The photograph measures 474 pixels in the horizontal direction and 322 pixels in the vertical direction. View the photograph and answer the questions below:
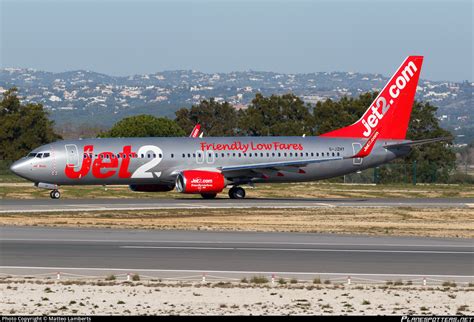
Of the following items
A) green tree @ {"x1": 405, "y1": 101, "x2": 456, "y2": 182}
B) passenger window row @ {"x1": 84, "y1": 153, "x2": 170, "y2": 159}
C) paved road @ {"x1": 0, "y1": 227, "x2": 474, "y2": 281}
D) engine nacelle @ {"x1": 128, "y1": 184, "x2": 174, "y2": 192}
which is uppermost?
green tree @ {"x1": 405, "y1": 101, "x2": 456, "y2": 182}

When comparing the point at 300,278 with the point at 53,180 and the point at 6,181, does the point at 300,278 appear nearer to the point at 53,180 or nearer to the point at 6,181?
the point at 53,180

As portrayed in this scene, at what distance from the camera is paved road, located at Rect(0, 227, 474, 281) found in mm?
27684

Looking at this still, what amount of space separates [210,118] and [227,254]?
121755mm

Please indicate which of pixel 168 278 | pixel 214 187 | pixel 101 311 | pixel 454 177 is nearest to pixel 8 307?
pixel 101 311

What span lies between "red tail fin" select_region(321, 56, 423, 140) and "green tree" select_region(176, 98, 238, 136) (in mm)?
71936

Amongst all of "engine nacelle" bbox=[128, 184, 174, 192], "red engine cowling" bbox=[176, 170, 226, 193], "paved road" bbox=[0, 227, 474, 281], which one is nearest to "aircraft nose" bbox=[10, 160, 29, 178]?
"engine nacelle" bbox=[128, 184, 174, 192]

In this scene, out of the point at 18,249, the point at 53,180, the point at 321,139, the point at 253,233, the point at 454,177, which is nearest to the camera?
the point at 18,249

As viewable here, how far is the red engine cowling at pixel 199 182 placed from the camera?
5716 cm

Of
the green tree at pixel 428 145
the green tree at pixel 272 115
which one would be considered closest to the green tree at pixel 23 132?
the green tree at pixel 272 115

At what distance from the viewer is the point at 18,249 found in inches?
1268

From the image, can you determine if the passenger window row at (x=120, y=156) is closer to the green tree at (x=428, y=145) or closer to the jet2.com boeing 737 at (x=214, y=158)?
the jet2.com boeing 737 at (x=214, y=158)

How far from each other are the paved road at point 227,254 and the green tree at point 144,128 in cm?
6320

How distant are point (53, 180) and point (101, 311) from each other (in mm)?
37418

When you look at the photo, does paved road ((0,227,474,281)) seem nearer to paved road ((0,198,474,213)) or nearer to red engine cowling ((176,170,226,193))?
paved road ((0,198,474,213))
